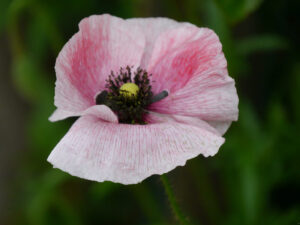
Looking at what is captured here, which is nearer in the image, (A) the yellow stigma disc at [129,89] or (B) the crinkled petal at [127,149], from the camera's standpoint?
(B) the crinkled petal at [127,149]

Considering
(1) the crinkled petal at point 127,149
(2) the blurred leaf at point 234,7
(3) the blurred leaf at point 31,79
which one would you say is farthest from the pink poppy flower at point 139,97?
(3) the blurred leaf at point 31,79

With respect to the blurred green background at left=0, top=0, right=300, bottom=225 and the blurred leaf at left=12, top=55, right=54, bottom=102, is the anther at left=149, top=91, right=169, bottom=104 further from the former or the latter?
the blurred leaf at left=12, top=55, right=54, bottom=102

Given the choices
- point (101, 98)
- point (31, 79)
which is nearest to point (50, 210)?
point (31, 79)

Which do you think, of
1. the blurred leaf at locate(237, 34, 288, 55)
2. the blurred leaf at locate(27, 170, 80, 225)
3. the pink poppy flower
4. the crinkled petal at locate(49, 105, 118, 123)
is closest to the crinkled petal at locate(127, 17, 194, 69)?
the pink poppy flower

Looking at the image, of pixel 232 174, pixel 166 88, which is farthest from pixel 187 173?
pixel 166 88

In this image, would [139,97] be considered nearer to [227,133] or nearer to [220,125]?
[220,125]

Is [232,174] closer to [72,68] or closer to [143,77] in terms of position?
[143,77]

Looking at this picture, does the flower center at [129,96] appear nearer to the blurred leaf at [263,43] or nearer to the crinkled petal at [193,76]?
the crinkled petal at [193,76]
